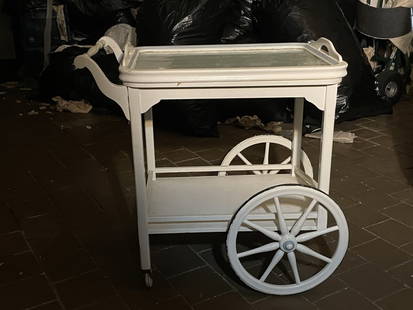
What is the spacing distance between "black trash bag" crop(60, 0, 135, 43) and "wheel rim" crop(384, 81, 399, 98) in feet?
5.95

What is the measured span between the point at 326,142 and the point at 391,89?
A: 7.13 feet

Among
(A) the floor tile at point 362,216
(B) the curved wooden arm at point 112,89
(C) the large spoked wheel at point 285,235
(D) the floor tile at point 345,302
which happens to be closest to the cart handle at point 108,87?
(B) the curved wooden arm at point 112,89

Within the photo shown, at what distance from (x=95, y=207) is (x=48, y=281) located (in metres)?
0.52

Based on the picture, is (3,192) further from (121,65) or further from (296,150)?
(296,150)

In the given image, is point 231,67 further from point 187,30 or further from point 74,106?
point 74,106

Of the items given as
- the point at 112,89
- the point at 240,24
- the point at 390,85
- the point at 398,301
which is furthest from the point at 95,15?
the point at 398,301

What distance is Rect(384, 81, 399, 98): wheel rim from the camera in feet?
11.1

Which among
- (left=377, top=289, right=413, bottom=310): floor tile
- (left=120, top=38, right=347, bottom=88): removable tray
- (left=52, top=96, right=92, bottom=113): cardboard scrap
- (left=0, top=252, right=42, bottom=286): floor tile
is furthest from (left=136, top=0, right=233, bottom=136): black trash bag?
(left=377, top=289, right=413, bottom=310): floor tile

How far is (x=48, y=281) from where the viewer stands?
1.63m

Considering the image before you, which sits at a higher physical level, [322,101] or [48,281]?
[322,101]

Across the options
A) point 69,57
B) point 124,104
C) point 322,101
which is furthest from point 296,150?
point 69,57

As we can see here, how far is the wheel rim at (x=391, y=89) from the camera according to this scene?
3.38 meters

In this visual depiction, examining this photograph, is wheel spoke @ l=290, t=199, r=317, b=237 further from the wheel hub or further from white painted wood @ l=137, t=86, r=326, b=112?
white painted wood @ l=137, t=86, r=326, b=112

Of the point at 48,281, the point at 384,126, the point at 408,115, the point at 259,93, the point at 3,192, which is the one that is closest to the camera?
the point at 259,93
